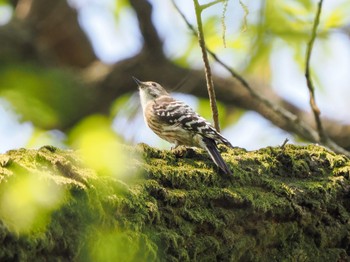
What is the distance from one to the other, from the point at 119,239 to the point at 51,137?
258cm

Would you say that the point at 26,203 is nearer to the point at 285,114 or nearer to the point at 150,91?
the point at 285,114

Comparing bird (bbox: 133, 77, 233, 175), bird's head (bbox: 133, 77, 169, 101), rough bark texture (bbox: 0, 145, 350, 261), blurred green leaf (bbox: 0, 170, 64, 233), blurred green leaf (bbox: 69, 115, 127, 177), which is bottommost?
blurred green leaf (bbox: 0, 170, 64, 233)

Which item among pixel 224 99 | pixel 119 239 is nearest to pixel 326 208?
pixel 119 239

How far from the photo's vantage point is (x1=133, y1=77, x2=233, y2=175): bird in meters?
5.07

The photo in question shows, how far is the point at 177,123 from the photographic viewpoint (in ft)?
18.9

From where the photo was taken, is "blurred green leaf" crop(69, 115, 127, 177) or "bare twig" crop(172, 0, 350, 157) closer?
"blurred green leaf" crop(69, 115, 127, 177)

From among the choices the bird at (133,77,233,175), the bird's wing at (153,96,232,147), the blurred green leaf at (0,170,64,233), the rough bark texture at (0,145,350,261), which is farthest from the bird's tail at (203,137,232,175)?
the blurred green leaf at (0,170,64,233)

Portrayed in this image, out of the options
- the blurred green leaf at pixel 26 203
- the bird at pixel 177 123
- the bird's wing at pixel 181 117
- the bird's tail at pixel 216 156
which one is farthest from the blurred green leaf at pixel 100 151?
the bird's wing at pixel 181 117

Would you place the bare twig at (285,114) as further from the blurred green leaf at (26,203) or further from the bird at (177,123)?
the blurred green leaf at (26,203)

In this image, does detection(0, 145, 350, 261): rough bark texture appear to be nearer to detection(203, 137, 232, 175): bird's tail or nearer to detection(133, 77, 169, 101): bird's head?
detection(203, 137, 232, 175): bird's tail

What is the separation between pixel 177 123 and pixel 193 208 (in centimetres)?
244

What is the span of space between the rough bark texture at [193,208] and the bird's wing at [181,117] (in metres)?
0.87

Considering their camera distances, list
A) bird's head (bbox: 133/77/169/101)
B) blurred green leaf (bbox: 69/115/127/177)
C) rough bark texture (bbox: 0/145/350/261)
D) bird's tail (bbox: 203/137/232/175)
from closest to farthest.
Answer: blurred green leaf (bbox: 69/115/127/177) < rough bark texture (bbox: 0/145/350/261) < bird's tail (bbox: 203/137/232/175) < bird's head (bbox: 133/77/169/101)

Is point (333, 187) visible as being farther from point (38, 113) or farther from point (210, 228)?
point (38, 113)
